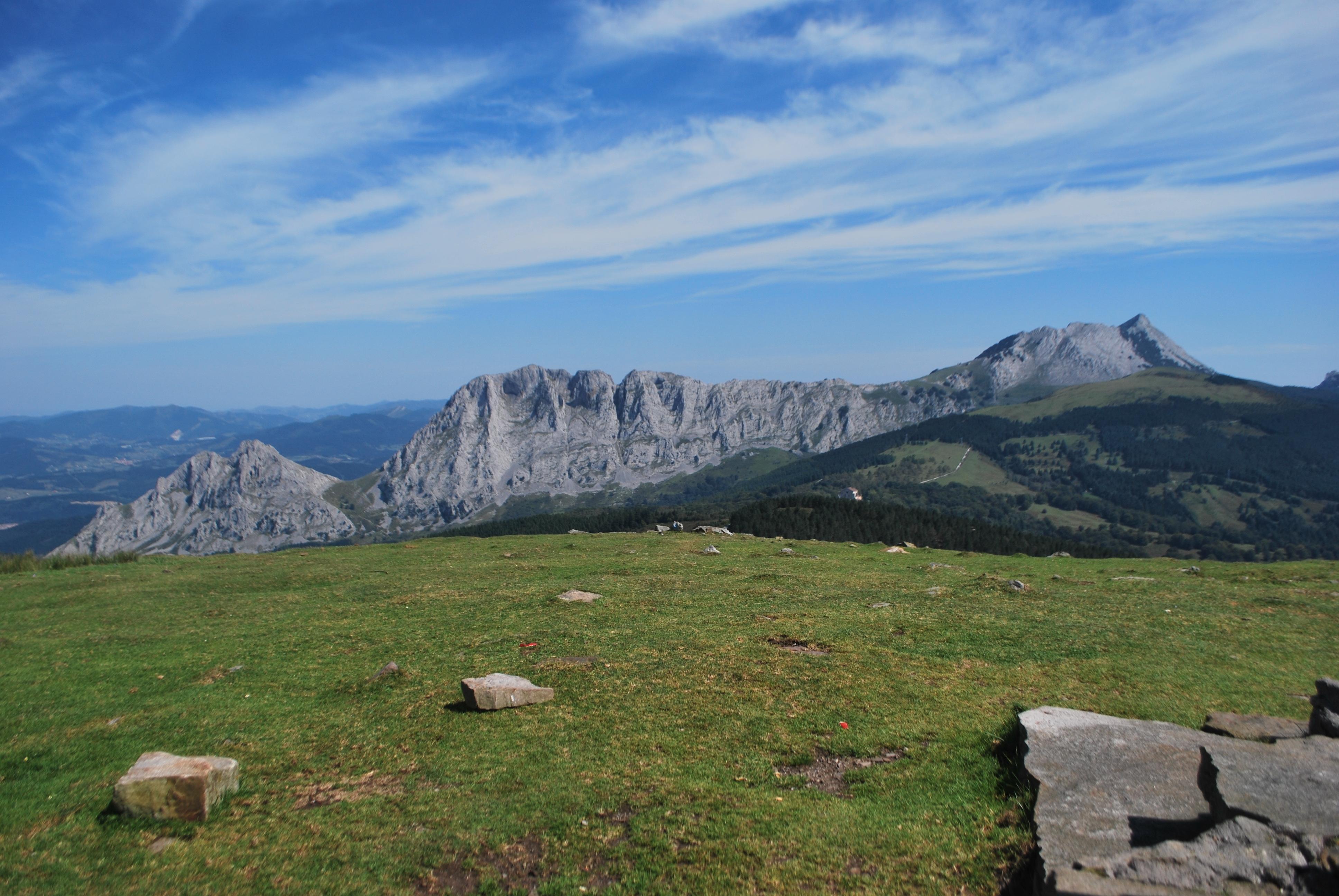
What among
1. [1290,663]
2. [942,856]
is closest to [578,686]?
[942,856]

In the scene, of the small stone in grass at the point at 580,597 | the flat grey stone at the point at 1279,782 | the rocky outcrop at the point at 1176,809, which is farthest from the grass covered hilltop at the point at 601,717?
the flat grey stone at the point at 1279,782

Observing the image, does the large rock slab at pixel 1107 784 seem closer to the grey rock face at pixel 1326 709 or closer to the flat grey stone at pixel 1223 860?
the flat grey stone at pixel 1223 860

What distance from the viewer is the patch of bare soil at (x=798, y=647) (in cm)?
2000

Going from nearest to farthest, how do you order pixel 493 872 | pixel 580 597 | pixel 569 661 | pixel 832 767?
pixel 493 872 → pixel 832 767 → pixel 569 661 → pixel 580 597

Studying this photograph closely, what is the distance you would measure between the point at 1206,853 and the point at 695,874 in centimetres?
644

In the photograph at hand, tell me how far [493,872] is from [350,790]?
14.9 feet

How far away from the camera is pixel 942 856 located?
991 centimetres

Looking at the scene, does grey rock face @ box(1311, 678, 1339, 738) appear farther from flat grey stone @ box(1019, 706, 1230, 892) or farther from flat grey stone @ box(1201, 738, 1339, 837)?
flat grey stone @ box(1019, 706, 1230, 892)

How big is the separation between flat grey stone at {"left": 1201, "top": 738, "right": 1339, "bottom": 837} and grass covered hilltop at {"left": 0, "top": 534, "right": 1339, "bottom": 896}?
2.75 meters

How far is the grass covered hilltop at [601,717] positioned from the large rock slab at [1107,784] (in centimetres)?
86

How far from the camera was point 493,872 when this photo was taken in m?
10.0

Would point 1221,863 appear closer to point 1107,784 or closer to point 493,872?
point 1107,784

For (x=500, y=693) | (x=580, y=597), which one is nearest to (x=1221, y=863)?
(x=500, y=693)

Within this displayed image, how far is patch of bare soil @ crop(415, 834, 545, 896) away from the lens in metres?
9.67
